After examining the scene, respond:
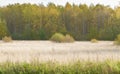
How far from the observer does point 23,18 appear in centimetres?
8088

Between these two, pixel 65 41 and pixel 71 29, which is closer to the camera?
pixel 65 41

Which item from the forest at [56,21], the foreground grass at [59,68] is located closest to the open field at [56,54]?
the foreground grass at [59,68]

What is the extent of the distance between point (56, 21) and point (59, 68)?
221 ft

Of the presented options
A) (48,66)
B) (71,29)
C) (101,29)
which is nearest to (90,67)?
(48,66)

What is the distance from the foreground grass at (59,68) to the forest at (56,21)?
62127 mm

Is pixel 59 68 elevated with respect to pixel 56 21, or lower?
lower

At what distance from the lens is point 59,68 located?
455 inches

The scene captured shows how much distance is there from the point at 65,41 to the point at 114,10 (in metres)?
28.8

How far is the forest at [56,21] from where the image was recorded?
249 ft

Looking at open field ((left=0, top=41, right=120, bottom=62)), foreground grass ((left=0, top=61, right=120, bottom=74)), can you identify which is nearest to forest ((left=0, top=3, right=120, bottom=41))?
open field ((left=0, top=41, right=120, bottom=62))

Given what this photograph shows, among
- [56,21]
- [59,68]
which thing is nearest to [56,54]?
[59,68]

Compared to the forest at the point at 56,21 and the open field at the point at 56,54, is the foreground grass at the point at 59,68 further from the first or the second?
the forest at the point at 56,21

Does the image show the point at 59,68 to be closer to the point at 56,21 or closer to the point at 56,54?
the point at 56,54

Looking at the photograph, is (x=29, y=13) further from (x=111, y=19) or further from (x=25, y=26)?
(x=111, y=19)
